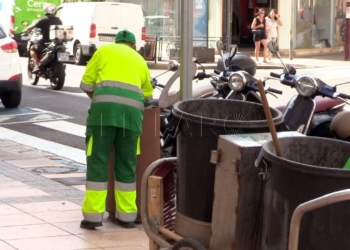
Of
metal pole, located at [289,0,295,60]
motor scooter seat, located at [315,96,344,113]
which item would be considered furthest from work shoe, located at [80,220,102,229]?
metal pole, located at [289,0,295,60]

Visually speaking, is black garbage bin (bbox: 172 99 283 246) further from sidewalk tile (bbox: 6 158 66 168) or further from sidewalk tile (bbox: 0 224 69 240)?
sidewalk tile (bbox: 6 158 66 168)

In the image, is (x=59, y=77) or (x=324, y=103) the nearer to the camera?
(x=324, y=103)

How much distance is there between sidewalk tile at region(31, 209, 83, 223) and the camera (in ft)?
23.1

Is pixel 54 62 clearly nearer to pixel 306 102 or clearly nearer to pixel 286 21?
pixel 306 102

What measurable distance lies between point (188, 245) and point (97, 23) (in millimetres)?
20188

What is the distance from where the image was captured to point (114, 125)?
21.6ft

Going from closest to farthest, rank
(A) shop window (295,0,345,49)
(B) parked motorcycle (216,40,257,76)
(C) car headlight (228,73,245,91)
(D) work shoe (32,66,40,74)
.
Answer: (C) car headlight (228,73,245,91) < (B) parked motorcycle (216,40,257,76) < (D) work shoe (32,66,40,74) < (A) shop window (295,0,345,49)

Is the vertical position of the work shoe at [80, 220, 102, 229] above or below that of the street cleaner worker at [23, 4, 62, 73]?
below

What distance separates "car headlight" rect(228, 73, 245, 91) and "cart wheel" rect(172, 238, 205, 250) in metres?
2.31

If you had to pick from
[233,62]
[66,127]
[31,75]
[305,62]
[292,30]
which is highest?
[233,62]

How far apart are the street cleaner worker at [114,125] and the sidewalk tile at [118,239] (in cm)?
17

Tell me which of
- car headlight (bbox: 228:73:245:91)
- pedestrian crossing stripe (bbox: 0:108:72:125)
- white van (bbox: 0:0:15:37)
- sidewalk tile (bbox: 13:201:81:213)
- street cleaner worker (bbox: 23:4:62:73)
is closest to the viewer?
car headlight (bbox: 228:73:245:91)

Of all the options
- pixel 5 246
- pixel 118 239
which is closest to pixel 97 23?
pixel 118 239

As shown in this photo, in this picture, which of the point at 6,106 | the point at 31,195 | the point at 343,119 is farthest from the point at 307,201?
the point at 6,106
